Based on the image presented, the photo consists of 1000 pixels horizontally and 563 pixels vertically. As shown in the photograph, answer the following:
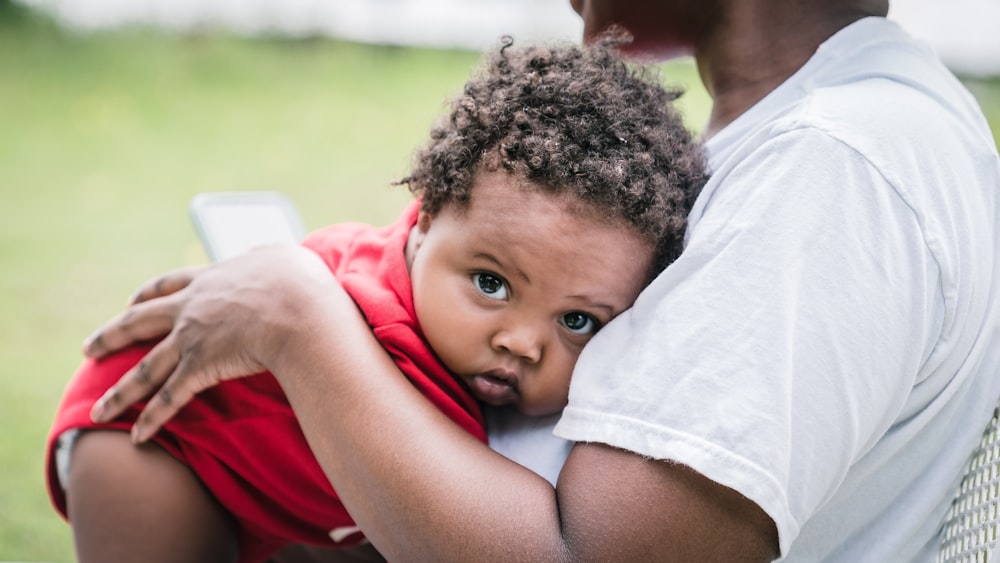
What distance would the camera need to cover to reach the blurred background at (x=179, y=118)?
4109mm

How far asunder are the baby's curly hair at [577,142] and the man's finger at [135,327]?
1.33 ft

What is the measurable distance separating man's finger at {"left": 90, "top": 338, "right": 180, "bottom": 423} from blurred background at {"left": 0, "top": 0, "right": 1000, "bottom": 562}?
192 cm

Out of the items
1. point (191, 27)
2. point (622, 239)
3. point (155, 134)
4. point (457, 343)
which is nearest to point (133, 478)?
point (457, 343)

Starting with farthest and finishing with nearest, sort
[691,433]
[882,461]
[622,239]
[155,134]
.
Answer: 1. [155,134]
2. [622,239]
3. [882,461]
4. [691,433]

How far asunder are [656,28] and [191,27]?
5433 millimetres

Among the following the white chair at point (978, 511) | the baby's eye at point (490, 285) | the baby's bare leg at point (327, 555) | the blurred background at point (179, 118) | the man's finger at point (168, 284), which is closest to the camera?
the white chair at point (978, 511)

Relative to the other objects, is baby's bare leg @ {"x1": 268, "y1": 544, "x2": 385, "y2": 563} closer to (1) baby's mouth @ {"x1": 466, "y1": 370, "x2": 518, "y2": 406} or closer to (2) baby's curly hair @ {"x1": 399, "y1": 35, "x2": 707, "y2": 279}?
(1) baby's mouth @ {"x1": 466, "y1": 370, "x2": 518, "y2": 406}

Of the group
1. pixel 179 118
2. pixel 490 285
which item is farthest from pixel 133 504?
pixel 179 118

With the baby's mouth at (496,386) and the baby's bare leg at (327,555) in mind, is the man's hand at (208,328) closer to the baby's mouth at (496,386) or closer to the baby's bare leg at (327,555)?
the baby's mouth at (496,386)

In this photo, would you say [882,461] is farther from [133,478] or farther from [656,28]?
[133,478]

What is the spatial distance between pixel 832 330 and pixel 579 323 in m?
0.38

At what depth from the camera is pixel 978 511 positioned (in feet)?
3.67

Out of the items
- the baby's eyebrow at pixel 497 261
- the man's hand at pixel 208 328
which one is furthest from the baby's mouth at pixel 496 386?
the man's hand at pixel 208 328

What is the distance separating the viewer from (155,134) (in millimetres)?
5520
